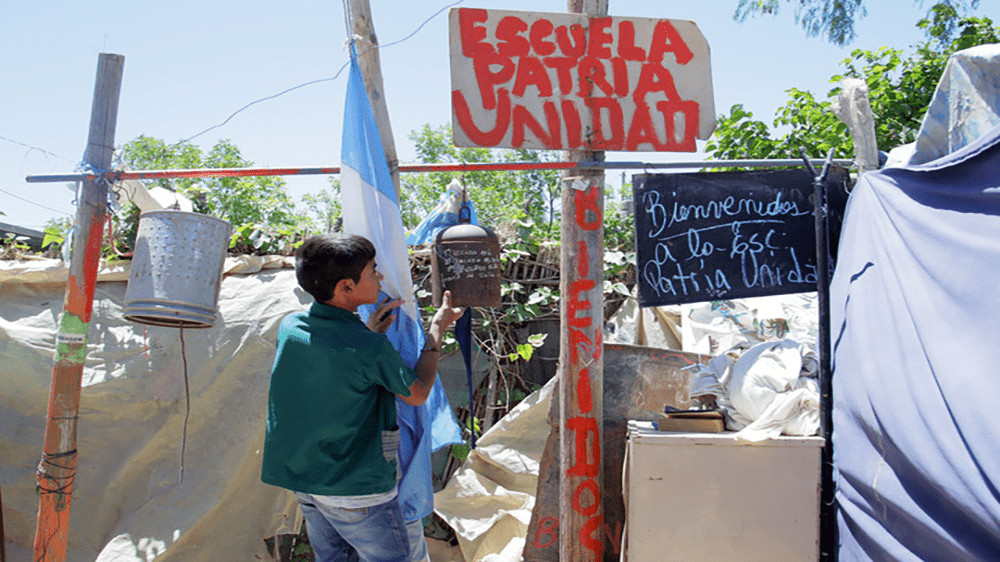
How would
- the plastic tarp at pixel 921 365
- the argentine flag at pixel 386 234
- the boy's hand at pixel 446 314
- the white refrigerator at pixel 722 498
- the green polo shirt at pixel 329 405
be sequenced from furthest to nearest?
the white refrigerator at pixel 722 498 < the argentine flag at pixel 386 234 < the boy's hand at pixel 446 314 < the green polo shirt at pixel 329 405 < the plastic tarp at pixel 921 365

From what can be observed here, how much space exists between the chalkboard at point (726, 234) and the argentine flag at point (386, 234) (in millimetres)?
1248

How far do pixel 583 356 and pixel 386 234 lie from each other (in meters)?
1.16

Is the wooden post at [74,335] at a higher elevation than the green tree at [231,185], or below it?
below

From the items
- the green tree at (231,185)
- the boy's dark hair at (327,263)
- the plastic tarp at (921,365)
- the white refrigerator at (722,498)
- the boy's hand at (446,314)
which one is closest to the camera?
the plastic tarp at (921,365)

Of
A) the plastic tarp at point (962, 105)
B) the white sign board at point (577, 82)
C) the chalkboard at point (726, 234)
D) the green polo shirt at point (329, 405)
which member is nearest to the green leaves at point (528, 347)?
the chalkboard at point (726, 234)

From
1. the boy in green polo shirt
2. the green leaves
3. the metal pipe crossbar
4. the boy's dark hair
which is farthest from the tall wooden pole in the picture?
the green leaves

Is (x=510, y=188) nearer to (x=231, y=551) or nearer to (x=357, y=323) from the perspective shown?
(x=231, y=551)

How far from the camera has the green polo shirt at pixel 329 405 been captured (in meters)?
2.54

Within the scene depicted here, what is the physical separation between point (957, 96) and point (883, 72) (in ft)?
24.7

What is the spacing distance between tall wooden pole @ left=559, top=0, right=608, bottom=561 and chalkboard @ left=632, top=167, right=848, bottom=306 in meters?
0.29

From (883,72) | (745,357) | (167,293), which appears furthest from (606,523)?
(883,72)

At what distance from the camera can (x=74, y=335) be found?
3.58 meters

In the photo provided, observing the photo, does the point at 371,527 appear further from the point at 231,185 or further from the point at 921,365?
the point at 231,185

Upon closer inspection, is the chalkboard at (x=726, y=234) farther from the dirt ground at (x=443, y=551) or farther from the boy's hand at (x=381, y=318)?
the dirt ground at (x=443, y=551)
